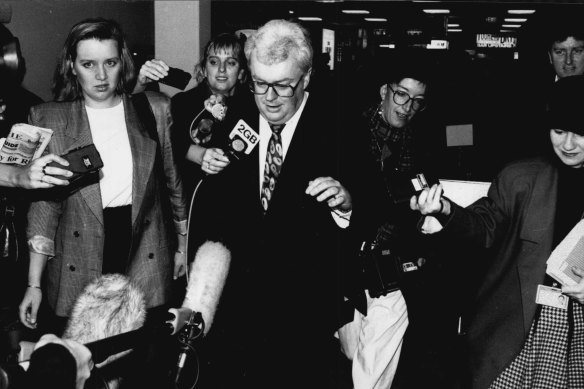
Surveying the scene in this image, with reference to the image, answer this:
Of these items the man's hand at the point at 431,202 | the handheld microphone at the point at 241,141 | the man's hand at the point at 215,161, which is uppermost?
the handheld microphone at the point at 241,141

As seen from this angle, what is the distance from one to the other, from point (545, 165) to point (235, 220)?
1.07 meters

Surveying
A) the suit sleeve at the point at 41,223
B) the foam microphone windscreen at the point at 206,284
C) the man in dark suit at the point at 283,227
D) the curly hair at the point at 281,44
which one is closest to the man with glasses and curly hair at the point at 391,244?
the man in dark suit at the point at 283,227

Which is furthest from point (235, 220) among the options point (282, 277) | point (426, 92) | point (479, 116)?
point (479, 116)

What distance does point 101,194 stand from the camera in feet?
6.91

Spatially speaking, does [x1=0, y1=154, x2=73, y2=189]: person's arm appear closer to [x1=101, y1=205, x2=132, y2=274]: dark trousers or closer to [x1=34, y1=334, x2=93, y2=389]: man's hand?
[x1=101, y1=205, x2=132, y2=274]: dark trousers

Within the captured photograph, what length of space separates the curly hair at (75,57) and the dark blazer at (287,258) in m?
0.61

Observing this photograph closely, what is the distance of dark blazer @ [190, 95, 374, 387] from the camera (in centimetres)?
194

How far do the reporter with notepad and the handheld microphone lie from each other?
0.56 meters

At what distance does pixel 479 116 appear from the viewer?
138 inches

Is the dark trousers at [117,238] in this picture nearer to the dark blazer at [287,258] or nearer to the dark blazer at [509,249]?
the dark blazer at [287,258]

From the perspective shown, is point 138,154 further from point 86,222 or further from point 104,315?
point 104,315

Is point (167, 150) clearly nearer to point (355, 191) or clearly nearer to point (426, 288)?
point (355, 191)

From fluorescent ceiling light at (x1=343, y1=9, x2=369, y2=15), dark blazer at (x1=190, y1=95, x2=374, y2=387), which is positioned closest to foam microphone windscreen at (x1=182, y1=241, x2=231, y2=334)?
dark blazer at (x1=190, y1=95, x2=374, y2=387)

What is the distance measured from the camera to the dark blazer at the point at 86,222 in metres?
2.09
